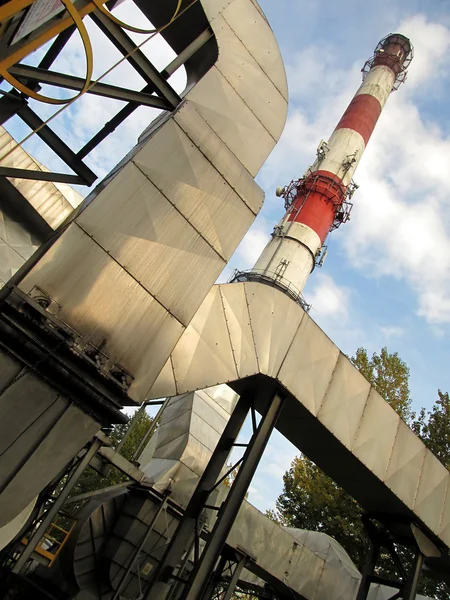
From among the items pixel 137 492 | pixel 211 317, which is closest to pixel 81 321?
pixel 211 317

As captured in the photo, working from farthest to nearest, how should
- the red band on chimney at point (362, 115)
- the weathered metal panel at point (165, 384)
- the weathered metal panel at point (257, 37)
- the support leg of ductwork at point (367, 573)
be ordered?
the red band on chimney at point (362, 115), the support leg of ductwork at point (367, 573), the weathered metal panel at point (257, 37), the weathered metal panel at point (165, 384)

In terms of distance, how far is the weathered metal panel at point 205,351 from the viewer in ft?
18.6

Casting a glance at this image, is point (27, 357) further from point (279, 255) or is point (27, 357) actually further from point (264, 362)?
point (279, 255)

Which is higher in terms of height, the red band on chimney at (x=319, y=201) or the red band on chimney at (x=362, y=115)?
the red band on chimney at (x=362, y=115)

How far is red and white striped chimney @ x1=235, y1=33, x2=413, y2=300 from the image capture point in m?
16.0

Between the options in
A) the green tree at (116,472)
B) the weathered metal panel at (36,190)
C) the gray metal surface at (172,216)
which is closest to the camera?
the gray metal surface at (172,216)

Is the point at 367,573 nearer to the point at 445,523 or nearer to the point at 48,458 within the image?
the point at 445,523

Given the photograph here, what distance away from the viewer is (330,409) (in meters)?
7.77

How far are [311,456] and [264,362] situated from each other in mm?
2907

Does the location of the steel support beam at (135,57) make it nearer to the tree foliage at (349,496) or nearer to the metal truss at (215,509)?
the metal truss at (215,509)

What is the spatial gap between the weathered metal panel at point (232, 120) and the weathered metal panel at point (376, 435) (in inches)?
198

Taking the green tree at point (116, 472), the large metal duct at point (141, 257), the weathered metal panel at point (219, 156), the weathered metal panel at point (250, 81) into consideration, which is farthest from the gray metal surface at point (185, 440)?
the green tree at point (116, 472)

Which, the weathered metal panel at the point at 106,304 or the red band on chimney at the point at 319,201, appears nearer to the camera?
the weathered metal panel at the point at 106,304

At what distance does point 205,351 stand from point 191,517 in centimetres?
270
